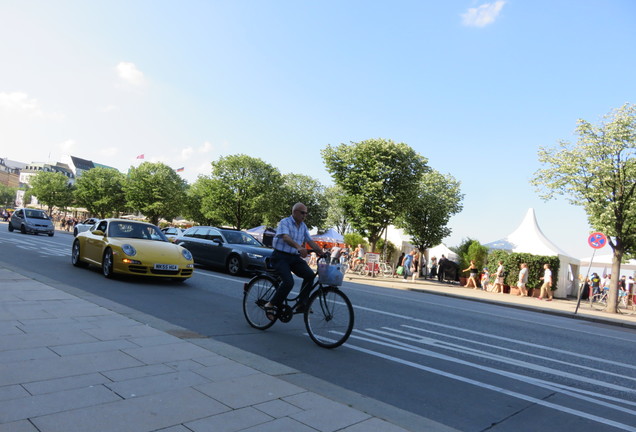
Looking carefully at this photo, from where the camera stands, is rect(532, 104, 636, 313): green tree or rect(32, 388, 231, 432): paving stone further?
rect(532, 104, 636, 313): green tree

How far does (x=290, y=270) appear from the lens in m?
5.89

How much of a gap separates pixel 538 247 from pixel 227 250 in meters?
20.0

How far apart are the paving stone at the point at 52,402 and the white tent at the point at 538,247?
25.7 meters

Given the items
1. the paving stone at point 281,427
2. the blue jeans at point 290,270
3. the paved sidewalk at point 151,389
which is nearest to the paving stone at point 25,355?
the paved sidewalk at point 151,389

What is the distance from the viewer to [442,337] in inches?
279

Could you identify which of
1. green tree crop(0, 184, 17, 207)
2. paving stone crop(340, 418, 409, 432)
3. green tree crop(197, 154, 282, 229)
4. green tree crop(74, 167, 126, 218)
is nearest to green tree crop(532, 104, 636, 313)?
paving stone crop(340, 418, 409, 432)

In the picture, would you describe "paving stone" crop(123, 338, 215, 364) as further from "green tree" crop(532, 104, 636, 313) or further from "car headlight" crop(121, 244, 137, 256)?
"green tree" crop(532, 104, 636, 313)

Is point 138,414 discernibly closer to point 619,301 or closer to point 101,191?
point 619,301

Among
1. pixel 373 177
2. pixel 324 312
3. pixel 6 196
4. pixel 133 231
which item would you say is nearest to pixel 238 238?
pixel 133 231

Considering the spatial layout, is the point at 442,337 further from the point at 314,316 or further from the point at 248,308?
the point at 248,308

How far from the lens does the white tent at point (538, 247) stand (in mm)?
25234

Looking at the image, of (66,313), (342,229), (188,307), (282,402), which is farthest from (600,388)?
(342,229)

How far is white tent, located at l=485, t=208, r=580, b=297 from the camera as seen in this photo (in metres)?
25.2

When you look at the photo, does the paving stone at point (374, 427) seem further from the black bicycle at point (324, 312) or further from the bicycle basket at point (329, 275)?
the bicycle basket at point (329, 275)
